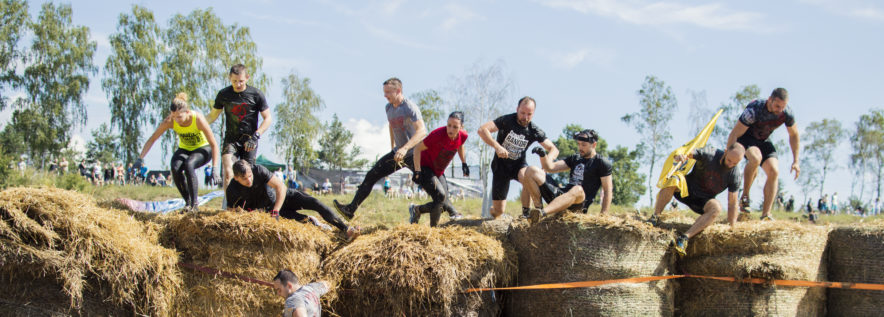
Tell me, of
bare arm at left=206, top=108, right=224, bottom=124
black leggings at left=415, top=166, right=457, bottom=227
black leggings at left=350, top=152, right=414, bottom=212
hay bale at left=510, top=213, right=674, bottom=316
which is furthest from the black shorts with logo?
bare arm at left=206, top=108, right=224, bottom=124

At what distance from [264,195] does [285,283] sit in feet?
5.26

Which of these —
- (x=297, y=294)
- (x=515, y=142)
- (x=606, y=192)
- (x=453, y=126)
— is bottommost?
(x=297, y=294)

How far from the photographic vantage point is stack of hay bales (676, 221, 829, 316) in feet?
19.1

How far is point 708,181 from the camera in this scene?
22.7ft

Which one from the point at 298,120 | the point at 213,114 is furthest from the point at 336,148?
the point at 213,114

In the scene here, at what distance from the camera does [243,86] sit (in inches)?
308

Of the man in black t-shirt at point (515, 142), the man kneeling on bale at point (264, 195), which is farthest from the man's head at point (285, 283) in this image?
the man in black t-shirt at point (515, 142)

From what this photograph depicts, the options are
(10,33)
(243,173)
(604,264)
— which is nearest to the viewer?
(604,264)

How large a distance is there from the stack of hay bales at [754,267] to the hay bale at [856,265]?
14cm

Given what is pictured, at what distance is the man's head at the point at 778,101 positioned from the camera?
747 centimetres

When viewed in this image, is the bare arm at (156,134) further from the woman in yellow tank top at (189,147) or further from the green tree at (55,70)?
the green tree at (55,70)

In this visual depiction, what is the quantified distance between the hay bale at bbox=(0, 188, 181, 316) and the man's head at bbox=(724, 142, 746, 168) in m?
5.97

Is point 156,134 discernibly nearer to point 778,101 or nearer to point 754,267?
point 754,267

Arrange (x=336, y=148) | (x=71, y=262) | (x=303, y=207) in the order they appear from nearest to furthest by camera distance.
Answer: (x=71, y=262)
(x=303, y=207)
(x=336, y=148)
